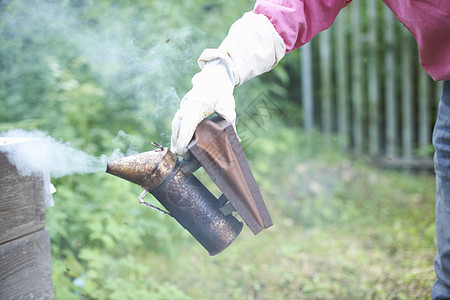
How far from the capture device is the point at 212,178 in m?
1.62

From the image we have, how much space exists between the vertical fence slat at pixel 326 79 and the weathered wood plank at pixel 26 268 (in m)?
4.69

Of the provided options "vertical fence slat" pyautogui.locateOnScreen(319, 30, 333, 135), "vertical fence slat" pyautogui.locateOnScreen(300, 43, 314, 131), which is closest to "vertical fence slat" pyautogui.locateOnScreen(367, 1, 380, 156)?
"vertical fence slat" pyautogui.locateOnScreen(319, 30, 333, 135)

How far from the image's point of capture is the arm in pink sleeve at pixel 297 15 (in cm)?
167

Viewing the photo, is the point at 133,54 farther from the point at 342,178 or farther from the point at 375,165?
the point at 375,165

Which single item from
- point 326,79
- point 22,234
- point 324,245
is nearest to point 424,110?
point 326,79

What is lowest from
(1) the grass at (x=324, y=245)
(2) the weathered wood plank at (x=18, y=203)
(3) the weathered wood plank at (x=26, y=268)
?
(1) the grass at (x=324, y=245)

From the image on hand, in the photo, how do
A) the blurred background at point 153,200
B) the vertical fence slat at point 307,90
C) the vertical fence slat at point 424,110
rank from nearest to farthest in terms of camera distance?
1. the blurred background at point 153,200
2. the vertical fence slat at point 424,110
3. the vertical fence slat at point 307,90

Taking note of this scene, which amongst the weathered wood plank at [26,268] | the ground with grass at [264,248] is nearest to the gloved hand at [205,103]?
the weathered wood plank at [26,268]

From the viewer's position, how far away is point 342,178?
484 centimetres

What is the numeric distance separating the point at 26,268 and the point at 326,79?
488 centimetres

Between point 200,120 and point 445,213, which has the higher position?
point 200,120

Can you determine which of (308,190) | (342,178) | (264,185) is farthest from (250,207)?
(342,178)

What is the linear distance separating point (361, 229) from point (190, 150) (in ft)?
9.46

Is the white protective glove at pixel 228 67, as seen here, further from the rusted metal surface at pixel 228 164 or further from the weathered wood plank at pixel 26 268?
the weathered wood plank at pixel 26 268
